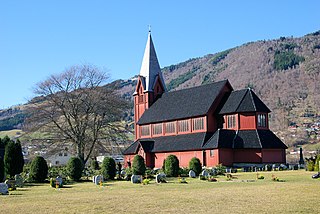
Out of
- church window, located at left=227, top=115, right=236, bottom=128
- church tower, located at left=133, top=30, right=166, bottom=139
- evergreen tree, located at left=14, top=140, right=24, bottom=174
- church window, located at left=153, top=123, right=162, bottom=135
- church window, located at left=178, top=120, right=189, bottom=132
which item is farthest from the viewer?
church tower, located at left=133, top=30, right=166, bottom=139

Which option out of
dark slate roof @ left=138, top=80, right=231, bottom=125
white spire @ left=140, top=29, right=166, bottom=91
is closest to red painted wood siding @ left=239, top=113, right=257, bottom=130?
dark slate roof @ left=138, top=80, right=231, bottom=125

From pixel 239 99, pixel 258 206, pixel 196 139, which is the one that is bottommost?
pixel 258 206

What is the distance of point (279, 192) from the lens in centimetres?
2952

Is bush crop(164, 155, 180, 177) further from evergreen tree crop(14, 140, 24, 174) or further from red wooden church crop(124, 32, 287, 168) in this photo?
evergreen tree crop(14, 140, 24, 174)

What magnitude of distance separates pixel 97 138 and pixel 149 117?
9.67 m

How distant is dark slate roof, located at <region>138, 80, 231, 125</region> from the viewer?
74.2 meters

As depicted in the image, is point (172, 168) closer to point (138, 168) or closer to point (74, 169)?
point (138, 168)

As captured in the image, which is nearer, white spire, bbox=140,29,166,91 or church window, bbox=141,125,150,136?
church window, bbox=141,125,150,136

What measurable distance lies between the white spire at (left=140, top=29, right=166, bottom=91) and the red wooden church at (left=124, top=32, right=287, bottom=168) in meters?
0.19

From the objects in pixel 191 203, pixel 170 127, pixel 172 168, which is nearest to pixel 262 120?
pixel 170 127

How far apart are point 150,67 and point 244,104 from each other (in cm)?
2451

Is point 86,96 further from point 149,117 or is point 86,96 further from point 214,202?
point 214,202

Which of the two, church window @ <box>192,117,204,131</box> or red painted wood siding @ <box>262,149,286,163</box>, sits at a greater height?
church window @ <box>192,117,204,131</box>

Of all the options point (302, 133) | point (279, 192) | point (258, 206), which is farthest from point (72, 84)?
point (302, 133)
